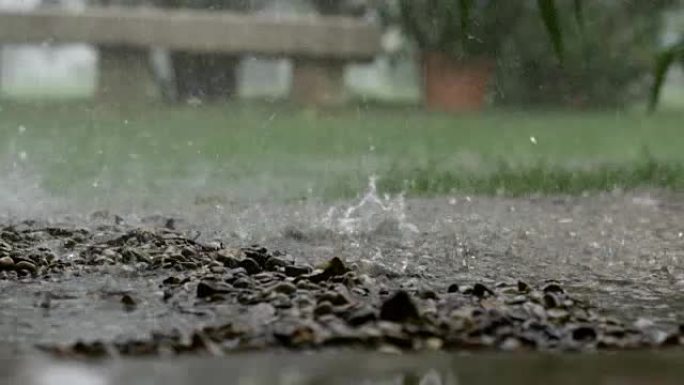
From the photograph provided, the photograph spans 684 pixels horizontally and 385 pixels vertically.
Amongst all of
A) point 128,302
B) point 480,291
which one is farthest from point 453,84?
point 128,302

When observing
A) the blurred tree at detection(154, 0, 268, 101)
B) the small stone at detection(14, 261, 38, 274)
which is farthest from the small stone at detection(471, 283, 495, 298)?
the blurred tree at detection(154, 0, 268, 101)

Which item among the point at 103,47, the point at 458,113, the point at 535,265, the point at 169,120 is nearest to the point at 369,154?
the point at 458,113

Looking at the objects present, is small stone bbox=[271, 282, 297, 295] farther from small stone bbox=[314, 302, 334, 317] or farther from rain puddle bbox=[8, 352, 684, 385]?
rain puddle bbox=[8, 352, 684, 385]

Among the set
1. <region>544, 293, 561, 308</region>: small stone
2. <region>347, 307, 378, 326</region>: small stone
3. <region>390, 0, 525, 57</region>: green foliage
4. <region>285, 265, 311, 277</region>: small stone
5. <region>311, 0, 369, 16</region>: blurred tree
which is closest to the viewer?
<region>347, 307, 378, 326</region>: small stone

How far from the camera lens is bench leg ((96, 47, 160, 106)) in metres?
1.75

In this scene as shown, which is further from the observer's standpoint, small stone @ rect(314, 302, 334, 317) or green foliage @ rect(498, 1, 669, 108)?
green foliage @ rect(498, 1, 669, 108)

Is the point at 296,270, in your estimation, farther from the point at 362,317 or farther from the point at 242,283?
the point at 362,317

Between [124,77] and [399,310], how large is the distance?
916 mm

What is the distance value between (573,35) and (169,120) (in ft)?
1.97

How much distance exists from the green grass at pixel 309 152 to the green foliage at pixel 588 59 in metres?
0.03

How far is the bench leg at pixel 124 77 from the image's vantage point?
1755 millimetres

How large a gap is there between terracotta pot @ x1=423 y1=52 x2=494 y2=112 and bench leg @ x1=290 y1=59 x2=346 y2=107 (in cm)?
13

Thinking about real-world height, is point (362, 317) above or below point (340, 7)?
below

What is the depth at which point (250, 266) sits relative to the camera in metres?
1.20
